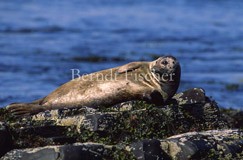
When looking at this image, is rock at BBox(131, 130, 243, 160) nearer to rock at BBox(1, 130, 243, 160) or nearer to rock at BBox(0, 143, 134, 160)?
rock at BBox(1, 130, 243, 160)

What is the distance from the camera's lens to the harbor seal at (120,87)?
9.17 meters

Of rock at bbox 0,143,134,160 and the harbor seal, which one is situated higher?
the harbor seal

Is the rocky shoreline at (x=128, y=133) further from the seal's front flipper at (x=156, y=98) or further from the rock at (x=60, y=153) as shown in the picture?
the seal's front flipper at (x=156, y=98)

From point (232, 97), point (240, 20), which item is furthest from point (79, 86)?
point (240, 20)

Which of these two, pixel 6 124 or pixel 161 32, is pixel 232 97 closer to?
A: pixel 6 124

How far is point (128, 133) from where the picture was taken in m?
8.23

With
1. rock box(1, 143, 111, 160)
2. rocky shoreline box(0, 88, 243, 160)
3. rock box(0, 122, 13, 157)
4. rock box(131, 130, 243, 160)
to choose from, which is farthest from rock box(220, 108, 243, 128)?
rock box(0, 122, 13, 157)

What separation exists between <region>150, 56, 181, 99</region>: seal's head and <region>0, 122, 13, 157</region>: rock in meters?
2.24

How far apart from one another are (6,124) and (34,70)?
10.4m

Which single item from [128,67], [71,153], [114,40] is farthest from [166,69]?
[114,40]

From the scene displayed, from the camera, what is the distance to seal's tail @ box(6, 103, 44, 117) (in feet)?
28.8

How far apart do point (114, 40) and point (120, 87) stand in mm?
15548

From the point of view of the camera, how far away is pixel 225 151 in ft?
25.5

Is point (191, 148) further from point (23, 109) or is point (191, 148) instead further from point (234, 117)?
point (234, 117)
